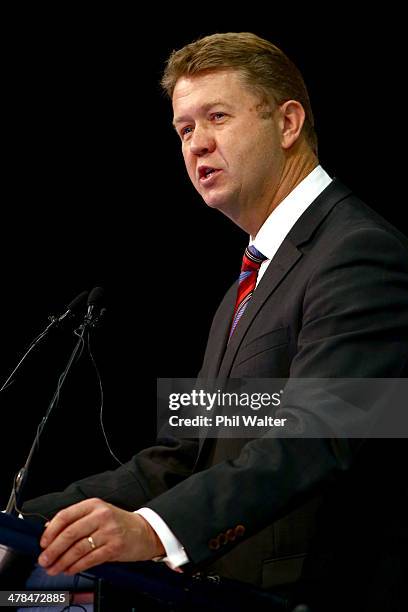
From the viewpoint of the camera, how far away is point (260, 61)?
2266 millimetres

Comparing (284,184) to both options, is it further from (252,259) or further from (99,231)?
(99,231)

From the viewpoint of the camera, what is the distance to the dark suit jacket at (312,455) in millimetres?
1460

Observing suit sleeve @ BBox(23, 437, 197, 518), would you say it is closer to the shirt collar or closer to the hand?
the shirt collar

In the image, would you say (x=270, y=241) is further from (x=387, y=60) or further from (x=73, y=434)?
(x=73, y=434)

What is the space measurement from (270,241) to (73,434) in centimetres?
145

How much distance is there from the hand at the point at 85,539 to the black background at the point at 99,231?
192 centimetres

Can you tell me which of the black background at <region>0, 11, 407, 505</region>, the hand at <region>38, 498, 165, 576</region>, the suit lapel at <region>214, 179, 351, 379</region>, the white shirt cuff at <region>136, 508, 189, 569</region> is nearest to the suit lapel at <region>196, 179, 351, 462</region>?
the suit lapel at <region>214, 179, 351, 379</region>

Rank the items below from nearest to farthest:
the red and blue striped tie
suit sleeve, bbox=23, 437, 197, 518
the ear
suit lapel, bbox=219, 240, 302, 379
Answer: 1. suit lapel, bbox=219, 240, 302, 379
2. suit sleeve, bbox=23, 437, 197, 518
3. the red and blue striped tie
4. the ear

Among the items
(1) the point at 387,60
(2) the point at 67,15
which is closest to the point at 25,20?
(2) the point at 67,15

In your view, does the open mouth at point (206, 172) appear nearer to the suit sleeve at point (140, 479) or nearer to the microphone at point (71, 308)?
the microphone at point (71, 308)

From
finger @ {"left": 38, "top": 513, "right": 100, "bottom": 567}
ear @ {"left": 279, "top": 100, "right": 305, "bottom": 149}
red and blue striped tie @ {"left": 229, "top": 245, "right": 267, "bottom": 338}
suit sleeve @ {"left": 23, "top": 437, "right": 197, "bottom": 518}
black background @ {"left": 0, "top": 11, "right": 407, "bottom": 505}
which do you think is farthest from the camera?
black background @ {"left": 0, "top": 11, "right": 407, "bottom": 505}

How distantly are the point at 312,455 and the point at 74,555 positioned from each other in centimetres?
46

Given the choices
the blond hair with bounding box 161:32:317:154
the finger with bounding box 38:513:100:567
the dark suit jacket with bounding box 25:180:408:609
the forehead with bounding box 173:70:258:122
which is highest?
the blond hair with bounding box 161:32:317:154

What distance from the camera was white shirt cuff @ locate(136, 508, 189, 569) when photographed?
141 centimetres
